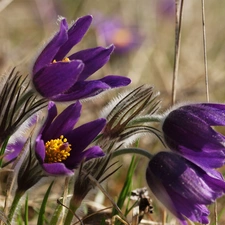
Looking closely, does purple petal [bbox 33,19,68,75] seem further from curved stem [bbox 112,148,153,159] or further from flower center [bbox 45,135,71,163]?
curved stem [bbox 112,148,153,159]

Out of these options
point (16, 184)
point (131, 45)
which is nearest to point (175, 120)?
point (16, 184)

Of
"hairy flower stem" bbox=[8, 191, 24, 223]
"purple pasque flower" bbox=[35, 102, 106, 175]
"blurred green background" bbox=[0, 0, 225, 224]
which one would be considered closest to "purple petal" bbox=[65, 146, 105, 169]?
"purple pasque flower" bbox=[35, 102, 106, 175]

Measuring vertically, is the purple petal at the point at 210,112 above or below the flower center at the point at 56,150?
above

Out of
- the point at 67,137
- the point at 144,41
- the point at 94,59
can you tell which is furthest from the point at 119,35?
the point at 67,137

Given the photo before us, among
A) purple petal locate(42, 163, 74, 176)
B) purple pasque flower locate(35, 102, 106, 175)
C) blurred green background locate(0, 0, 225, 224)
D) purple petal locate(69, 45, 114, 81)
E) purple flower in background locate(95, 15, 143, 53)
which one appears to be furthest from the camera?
purple flower in background locate(95, 15, 143, 53)

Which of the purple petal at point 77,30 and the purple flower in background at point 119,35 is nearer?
the purple petal at point 77,30

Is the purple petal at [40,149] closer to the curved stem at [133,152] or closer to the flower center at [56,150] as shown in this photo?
the flower center at [56,150]

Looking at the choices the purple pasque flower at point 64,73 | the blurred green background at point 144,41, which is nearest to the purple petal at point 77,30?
the purple pasque flower at point 64,73
